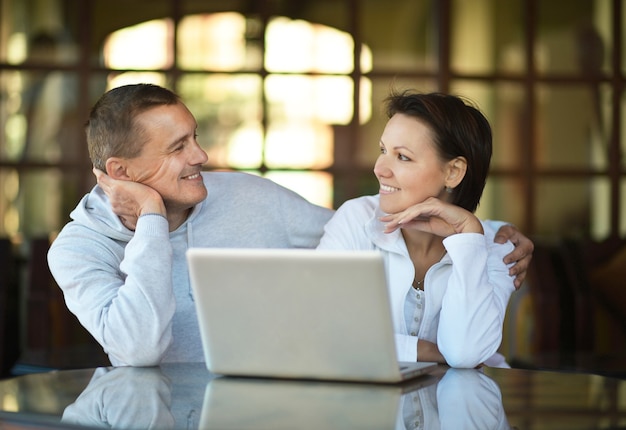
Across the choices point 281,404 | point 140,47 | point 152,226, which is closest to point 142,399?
point 281,404

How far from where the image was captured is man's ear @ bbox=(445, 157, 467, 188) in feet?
8.13

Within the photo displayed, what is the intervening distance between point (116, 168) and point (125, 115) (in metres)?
0.13

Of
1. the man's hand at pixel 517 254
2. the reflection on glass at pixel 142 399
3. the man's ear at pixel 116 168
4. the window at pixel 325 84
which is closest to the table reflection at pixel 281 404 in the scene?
the reflection on glass at pixel 142 399

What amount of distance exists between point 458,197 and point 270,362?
34.0 inches

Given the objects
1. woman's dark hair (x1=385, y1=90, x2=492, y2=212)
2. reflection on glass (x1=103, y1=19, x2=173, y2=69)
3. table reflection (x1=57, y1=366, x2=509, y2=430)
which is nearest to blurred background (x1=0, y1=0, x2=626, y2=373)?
reflection on glass (x1=103, y1=19, x2=173, y2=69)

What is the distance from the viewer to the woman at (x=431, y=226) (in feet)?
7.43

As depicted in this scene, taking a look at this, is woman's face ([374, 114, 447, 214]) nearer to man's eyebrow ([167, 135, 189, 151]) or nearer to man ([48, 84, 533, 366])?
man ([48, 84, 533, 366])

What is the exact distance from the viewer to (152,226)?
2.30 metres

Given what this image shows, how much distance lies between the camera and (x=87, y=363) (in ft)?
10.1

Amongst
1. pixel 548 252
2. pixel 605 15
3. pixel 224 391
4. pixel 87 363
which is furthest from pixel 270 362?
pixel 605 15

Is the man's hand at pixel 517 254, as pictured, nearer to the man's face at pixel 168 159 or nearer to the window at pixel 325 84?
the man's face at pixel 168 159

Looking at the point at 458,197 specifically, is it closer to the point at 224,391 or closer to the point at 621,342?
the point at 224,391

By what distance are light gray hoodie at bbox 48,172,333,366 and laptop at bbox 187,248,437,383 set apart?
352 millimetres

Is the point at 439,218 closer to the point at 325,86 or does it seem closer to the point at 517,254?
the point at 517,254
